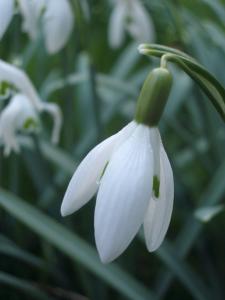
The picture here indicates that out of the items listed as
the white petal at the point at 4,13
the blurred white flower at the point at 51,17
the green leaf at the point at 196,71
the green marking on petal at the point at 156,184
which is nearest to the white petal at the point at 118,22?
the blurred white flower at the point at 51,17

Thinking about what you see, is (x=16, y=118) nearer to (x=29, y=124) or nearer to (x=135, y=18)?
(x=29, y=124)

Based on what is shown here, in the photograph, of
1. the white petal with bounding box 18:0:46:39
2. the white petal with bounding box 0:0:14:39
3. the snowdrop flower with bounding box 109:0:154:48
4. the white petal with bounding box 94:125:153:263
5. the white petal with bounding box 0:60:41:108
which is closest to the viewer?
the white petal with bounding box 94:125:153:263

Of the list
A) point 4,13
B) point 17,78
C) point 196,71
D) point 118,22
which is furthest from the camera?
Answer: point 118,22

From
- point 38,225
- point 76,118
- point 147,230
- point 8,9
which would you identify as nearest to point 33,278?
point 38,225

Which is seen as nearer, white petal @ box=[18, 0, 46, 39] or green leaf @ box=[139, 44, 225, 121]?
green leaf @ box=[139, 44, 225, 121]

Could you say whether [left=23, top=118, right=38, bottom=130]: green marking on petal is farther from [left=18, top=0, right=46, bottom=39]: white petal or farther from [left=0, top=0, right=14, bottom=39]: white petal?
[left=0, top=0, right=14, bottom=39]: white petal

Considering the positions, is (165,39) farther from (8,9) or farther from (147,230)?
(147,230)

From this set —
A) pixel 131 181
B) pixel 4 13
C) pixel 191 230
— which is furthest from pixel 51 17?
pixel 131 181

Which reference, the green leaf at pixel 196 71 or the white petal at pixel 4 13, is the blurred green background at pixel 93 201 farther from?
the green leaf at pixel 196 71

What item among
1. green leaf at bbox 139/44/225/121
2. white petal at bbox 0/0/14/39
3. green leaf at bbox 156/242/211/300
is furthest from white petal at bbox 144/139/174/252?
green leaf at bbox 156/242/211/300
